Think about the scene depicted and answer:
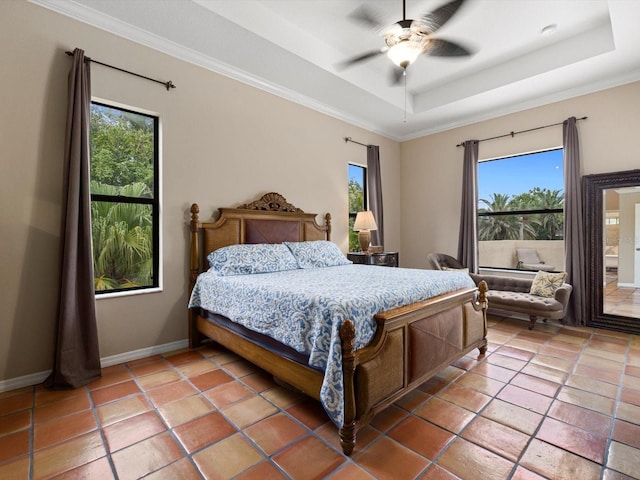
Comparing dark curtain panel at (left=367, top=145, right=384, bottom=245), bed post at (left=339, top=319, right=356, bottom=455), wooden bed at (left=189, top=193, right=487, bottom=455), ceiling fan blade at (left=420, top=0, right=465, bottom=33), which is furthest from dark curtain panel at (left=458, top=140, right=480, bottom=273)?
bed post at (left=339, top=319, right=356, bottom=455)

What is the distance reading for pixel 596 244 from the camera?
3.93 meters

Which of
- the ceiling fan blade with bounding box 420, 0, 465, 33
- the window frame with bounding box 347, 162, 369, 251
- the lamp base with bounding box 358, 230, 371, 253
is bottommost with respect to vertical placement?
the lamp base with bounding box 358, 230, 371, 253

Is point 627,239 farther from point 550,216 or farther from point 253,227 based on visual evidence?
point 253,227

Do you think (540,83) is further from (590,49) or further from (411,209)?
(411,209)

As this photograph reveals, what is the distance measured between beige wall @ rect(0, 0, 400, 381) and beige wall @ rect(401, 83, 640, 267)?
80.6 inches

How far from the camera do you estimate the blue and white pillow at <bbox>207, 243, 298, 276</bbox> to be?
3098 millimetres

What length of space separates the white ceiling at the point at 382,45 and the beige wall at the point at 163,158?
0.56 feet

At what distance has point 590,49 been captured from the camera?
336 cm

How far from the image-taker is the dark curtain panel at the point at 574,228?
3.99 meters

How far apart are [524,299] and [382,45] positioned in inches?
139

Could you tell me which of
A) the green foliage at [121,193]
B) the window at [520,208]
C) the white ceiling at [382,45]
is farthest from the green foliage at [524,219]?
the green foliage at [121,193]

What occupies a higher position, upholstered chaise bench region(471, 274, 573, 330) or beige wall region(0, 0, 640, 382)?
beige wall region(0, 0, 640, 382)

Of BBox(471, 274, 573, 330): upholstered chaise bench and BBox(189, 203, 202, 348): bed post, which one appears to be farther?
BBox(471, 274, 573, 330): upholstered chaise bench

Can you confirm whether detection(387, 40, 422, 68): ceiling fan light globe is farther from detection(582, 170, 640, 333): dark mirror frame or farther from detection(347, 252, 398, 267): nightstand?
detection(582, 170, 640, 333): dark mirror frame
